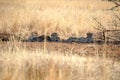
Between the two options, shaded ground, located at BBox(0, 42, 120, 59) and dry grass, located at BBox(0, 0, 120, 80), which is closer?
dry grass, located at BBox(0, 0, 120, 80)

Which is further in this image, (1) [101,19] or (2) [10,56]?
(1) [101,19]

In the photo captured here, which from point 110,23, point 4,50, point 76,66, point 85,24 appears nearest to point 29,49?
point 4,50

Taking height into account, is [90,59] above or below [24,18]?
below

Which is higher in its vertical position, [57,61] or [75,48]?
[75,48]

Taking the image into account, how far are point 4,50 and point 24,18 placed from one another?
5446 mm

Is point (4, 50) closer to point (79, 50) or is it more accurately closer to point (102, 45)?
point (79, 50)

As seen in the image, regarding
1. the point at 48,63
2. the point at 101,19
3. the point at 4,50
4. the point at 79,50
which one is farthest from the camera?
the point at 101,19

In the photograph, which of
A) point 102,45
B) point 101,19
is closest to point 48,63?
point 102,45

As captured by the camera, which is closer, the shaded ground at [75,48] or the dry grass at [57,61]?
the dry grass at [57,61]

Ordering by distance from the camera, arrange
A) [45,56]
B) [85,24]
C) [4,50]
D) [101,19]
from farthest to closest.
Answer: [101,19]
[85,24]
[4,50]
[45,56]

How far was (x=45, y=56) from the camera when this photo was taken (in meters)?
6.89

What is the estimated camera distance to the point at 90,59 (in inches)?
278

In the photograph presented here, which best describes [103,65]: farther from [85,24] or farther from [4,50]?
[85,24]

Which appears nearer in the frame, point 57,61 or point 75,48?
point 57,61
